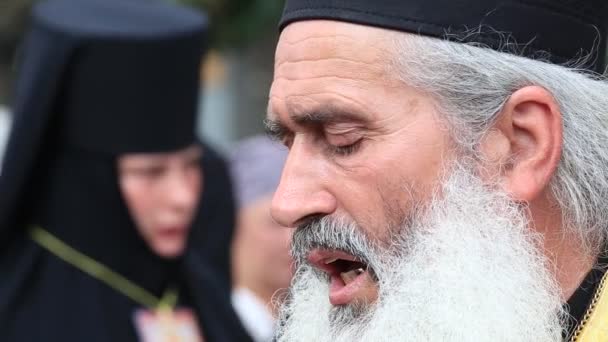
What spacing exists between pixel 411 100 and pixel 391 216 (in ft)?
0.84

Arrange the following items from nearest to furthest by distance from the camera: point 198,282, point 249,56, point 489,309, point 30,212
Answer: point 489,309 < point 30,212 < point 198,282 < point 249,56

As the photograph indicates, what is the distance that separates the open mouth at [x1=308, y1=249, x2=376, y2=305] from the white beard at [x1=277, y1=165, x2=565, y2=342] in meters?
0.03

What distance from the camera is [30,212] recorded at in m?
5.64

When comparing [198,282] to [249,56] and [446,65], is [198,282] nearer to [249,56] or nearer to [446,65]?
[446,65]

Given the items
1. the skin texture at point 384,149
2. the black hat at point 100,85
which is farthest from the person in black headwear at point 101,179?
the skin texture at point 384,149

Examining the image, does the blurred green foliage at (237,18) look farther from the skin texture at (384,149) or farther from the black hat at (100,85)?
the skin texture at (384,149)

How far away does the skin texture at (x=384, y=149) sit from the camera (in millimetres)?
2807

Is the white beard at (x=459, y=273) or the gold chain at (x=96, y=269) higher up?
the white beard at (x=459, y=273)

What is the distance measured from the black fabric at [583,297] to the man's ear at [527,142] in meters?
0.22

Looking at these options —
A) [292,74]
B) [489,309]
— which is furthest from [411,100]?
[489,309]

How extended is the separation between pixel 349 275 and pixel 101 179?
9.76 ft

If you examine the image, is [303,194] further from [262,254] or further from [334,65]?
[262,254]

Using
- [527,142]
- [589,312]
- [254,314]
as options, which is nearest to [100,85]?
[254,314]

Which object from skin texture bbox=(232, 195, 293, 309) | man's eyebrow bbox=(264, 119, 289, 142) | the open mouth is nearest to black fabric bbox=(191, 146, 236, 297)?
skin texture bbox=(232, 195, 293, 309)
